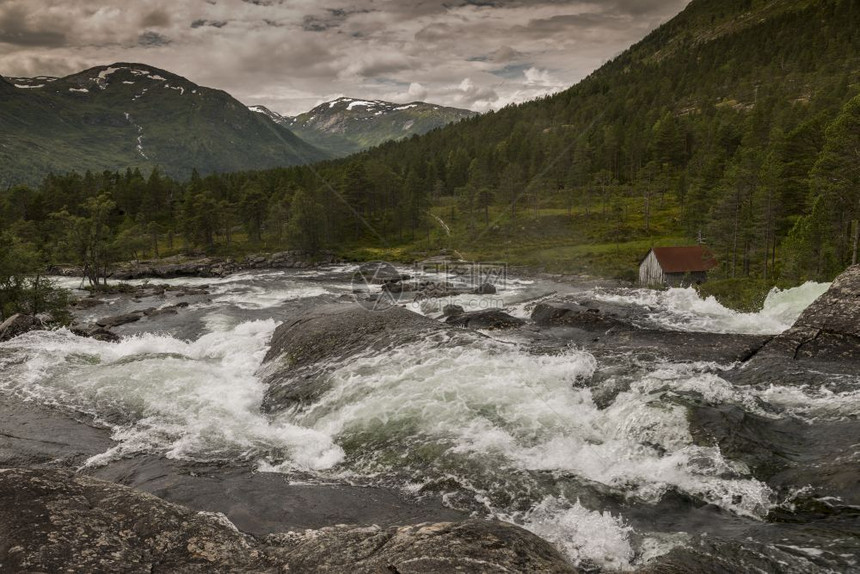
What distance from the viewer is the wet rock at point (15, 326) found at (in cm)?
3212

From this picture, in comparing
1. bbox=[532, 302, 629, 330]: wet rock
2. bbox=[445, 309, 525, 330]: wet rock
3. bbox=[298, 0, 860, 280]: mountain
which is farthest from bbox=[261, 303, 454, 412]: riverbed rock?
bbox=[298, 0, 860, 280]: mountain

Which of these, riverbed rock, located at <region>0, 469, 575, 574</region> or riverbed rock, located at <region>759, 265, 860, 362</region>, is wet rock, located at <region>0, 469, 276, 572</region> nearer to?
riverbed rock, located at <region>0, 469, 575, 574</region>

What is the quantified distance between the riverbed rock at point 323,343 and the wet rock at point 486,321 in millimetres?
7581

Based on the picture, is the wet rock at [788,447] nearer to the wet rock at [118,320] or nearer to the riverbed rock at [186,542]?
the riverbed rock at [186,542]

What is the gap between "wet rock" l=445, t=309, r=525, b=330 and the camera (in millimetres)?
34312

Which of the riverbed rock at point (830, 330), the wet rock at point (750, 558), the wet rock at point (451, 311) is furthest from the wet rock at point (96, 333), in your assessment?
Answer: the riverbed rock at point (830, 330)

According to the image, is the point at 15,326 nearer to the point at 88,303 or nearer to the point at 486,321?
the point at 88,303

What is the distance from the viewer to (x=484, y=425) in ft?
53.4

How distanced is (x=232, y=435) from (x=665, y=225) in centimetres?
9942

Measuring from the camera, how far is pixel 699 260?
57938 millimetres

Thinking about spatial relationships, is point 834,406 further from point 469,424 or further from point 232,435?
point 232,435

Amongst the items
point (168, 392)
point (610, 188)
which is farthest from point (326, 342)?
point (610, 188)

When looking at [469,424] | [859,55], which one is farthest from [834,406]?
[859,55]

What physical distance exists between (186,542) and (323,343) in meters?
16.9
